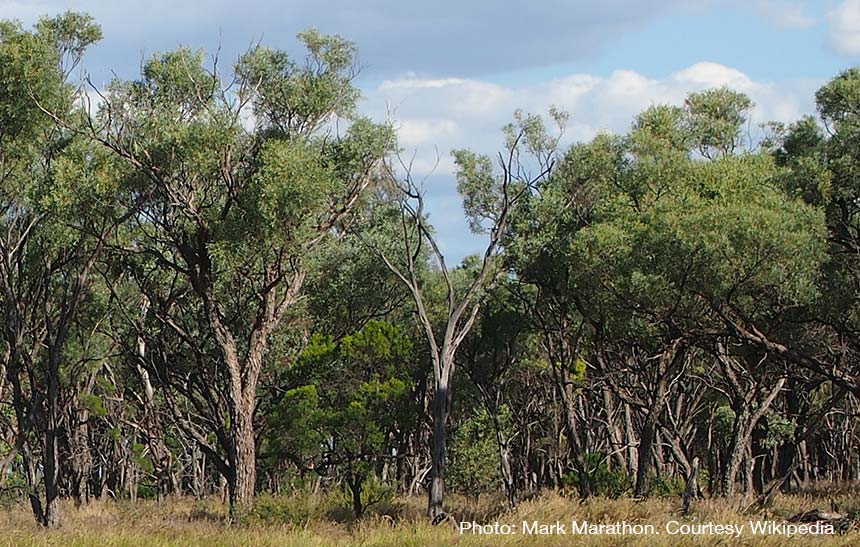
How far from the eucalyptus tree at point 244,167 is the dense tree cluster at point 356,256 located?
69 mm

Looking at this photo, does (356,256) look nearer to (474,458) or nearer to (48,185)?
(474,458)

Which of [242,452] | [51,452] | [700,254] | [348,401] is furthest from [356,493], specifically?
[700,254]

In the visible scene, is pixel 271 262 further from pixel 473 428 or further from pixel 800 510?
pixel 473 428

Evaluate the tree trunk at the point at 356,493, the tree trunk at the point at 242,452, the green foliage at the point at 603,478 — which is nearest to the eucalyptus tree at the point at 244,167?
the tree trunk at the point at 242,452

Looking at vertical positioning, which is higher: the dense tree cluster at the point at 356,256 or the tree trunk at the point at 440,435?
the dense tree cluster at the point at 356,256

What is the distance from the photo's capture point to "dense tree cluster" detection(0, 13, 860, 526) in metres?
22.8

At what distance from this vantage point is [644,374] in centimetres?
3309

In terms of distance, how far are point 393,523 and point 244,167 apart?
10011mm

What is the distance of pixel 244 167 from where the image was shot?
27062mm

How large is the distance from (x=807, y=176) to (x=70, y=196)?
16757mm

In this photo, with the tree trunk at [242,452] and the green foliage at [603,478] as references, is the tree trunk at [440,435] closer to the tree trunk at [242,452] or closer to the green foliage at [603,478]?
the tree trunk at [242,452]

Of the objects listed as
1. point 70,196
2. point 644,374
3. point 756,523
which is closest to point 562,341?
point 644,374

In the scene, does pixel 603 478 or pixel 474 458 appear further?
pixel 474 458

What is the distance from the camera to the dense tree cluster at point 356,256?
22844mm
